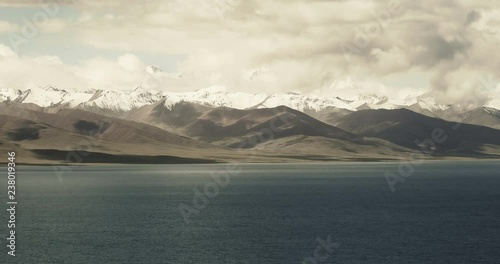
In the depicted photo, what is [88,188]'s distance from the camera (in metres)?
198

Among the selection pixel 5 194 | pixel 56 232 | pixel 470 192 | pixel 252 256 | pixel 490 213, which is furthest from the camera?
pixel 470 192

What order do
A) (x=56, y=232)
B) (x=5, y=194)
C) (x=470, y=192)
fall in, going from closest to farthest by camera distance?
(x=56, y=232)
(x=5, y=194)
(x=470, y=192)

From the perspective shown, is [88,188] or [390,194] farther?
[88,188]

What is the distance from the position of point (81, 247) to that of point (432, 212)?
229 ft

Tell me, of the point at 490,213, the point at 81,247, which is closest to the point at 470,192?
the point at 490,213

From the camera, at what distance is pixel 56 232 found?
→ 343 feet

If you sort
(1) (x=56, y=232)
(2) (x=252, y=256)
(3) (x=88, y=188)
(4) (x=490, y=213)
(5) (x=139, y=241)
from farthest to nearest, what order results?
(3) (x=88, y=188) < (4) (x=490, y=213) < (1) (x=56, y=232) < (5) (x=139, y=241) < (2) (x=252, y=256)

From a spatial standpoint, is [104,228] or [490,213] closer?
[104,228]

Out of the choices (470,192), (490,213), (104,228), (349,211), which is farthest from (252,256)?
(470,192)

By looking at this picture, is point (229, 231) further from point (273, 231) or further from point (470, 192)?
point (470, 192)

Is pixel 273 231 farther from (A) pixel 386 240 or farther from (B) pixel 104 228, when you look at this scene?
(B) pixel 104 228

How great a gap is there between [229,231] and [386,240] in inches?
931

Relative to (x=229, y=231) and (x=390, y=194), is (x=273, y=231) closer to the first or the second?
(x=229, y=231)

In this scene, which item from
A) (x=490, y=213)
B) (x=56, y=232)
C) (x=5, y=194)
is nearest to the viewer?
(x=56, y=232)
